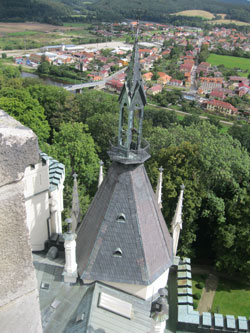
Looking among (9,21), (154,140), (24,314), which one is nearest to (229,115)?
(154,140)

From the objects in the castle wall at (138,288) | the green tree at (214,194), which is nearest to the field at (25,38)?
the green tree at (214,194)

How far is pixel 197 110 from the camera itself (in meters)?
85.9

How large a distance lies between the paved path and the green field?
467 feet

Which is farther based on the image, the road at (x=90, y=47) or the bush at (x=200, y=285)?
the road at (x=90, y=47)

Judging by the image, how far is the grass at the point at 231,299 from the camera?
2347 cm

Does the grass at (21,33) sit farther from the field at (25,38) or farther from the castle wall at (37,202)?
the castle wall at (37,202)

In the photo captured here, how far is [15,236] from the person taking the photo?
2.96 metres

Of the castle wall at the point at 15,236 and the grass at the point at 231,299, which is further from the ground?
the castle wall at the point at 15,236

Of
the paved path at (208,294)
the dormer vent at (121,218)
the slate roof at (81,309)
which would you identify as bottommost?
the paved path at (208,294)

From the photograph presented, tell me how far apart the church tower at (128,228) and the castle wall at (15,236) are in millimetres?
8064

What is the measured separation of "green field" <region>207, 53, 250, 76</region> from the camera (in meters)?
157

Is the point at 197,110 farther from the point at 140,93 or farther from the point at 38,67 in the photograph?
the point at 140,93

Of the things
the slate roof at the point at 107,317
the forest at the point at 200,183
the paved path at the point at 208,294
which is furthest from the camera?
the forest at the point at 200,183

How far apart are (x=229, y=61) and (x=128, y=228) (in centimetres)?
17548
